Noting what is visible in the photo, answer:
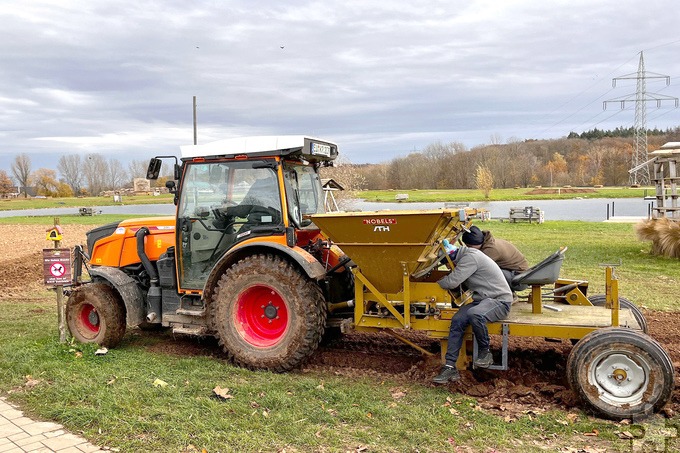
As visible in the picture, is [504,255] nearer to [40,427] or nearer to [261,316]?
[261,316]

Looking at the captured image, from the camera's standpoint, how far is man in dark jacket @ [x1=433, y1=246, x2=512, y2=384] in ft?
17.1

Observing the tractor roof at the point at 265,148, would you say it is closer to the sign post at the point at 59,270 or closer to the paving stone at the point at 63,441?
the sign post at the point at 59,270

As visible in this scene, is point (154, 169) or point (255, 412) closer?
point (255, 412)

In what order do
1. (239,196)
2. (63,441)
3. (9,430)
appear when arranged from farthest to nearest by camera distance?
(239,196) → (9,430) → (63,441)

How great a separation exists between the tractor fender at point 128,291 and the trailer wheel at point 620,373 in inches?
187

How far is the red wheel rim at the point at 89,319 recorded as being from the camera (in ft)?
22.6

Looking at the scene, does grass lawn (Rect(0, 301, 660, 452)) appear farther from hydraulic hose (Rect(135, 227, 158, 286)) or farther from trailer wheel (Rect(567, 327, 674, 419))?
hydraulic hose (Rect(135, 227, 158, 286))

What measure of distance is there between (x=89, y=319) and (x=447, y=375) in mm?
4402

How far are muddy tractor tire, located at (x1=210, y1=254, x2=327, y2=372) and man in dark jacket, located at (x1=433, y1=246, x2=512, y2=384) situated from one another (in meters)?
1.31

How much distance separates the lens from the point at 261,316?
6102 mm

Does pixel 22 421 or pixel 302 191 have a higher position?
pixel 302 191

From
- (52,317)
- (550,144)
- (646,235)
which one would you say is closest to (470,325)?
(52,317)

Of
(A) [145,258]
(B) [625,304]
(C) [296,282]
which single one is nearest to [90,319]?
(A) [145,258]

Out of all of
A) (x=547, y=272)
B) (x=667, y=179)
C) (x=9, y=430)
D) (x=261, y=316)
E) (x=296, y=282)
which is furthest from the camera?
(x=667, y=179)
